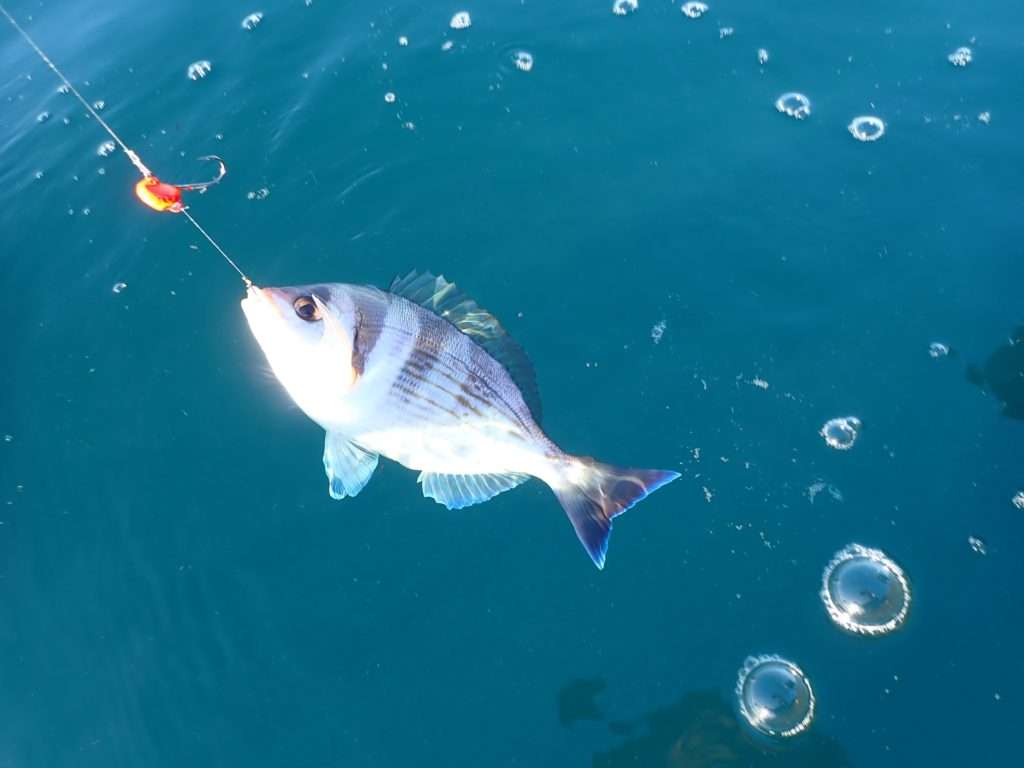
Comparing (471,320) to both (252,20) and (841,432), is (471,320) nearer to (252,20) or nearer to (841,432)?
(841,432)

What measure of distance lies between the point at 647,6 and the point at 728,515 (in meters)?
4.96

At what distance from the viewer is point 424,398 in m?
3.83

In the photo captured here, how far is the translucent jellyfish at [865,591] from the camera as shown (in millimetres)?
3826

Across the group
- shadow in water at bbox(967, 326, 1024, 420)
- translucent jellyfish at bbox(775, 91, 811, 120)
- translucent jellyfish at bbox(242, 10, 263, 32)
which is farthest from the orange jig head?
shadow in water at bbox(967, 326, 1024, 420)

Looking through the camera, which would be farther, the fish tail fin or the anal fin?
the anal fin

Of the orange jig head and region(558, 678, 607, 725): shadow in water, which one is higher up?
the orange jig head

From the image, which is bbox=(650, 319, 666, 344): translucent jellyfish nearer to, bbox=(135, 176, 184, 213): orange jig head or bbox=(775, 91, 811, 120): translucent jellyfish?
bbox=(775, 91, 811, 120): translucent jellyfish

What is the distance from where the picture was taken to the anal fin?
393 cm

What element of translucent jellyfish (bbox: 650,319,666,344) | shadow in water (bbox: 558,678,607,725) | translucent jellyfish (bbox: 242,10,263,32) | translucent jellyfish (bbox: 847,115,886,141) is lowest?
shadow in water (bbox: 558,678,607,725)

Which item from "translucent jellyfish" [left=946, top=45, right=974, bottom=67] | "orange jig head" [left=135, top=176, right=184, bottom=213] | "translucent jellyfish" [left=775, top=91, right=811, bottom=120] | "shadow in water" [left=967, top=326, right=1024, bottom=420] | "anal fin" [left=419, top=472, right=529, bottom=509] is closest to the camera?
"anal fin" [left=419, top=472, right=529, bottom=509]

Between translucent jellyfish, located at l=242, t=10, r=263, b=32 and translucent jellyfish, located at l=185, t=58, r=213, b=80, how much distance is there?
0.57m

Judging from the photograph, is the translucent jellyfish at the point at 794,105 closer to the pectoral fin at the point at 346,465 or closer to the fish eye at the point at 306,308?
the fish eye at the point at 306,308

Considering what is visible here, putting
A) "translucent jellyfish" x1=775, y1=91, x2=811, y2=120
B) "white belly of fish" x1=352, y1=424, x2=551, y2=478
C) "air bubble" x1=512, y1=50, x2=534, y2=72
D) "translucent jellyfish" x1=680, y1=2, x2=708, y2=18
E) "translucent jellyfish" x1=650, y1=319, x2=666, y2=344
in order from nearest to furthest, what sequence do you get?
1. "white belly of fish" x1=352, y1=424, x2=551, y2=478
2. "translucent jellyfish" x1=650, y1=319, x2=666, y2=344
3. "translucent jellyfish" x1=775, y1=91, x2=811, y2=120
4. "air bubble" x1=512, y1=50, x2=534, y2=72
5. "translucent jellyfish" x1=680, y1=2, x2=708, y2=18

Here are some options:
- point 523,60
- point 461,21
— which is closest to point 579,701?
point 523,60
